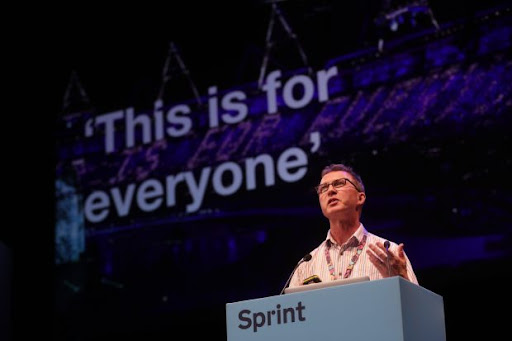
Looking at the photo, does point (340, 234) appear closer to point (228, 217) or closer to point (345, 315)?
point (345, 315)

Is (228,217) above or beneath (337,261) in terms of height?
above

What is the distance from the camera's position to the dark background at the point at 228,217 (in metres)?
4.43

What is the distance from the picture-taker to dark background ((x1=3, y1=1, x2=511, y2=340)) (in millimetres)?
4434

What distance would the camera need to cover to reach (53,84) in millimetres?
6047

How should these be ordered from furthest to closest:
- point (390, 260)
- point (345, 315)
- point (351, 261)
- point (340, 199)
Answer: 1. point (340, 199)
2. point (351, 261)
3. point (390, 260)
4. point (345, 315)

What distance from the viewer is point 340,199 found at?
3529 mm

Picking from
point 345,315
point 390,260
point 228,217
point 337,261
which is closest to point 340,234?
point 337,261

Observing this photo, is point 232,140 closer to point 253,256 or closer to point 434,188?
point 253,256

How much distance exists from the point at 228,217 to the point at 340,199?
1675 mm

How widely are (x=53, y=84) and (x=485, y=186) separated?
3341mm

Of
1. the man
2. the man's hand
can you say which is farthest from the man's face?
the man's hand

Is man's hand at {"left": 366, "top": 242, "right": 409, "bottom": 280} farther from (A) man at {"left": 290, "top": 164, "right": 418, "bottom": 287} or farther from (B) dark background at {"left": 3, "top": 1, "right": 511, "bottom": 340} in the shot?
(B) dark background at {"left": 3, "top": 1, "right": 511, "bottom": 340}

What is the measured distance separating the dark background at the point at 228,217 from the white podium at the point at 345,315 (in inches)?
64.9

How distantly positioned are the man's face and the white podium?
75 centimetres
